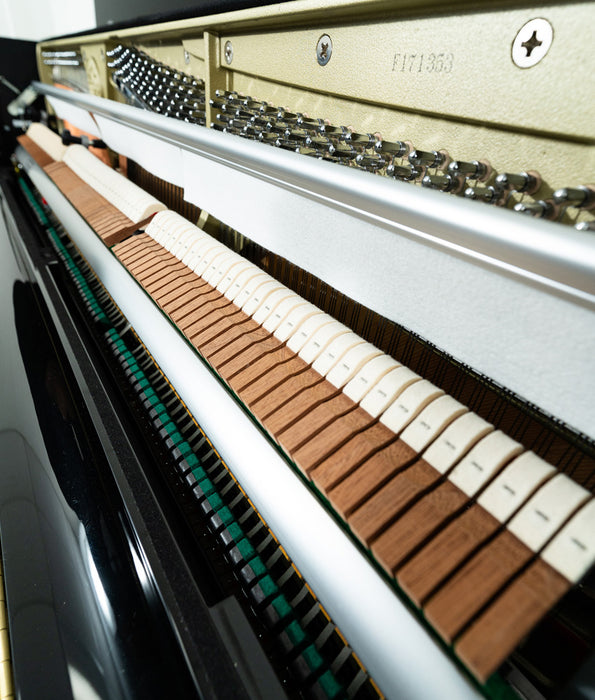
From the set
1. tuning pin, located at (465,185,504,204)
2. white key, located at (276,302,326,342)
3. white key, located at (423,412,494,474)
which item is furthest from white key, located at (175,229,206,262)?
white key, located at (423,412,494,474)

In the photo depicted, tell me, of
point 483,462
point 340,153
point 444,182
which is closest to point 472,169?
point 444,182

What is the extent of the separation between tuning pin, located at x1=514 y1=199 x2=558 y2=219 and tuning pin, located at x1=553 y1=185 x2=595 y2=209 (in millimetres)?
31

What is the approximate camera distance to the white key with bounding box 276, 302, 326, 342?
34.8 inches

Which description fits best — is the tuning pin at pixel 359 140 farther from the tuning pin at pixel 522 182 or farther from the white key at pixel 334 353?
the white key at pixel 334 353

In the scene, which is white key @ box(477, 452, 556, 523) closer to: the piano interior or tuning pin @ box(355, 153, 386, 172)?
the piano interior

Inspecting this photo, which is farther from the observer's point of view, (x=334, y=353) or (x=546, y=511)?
(x=334, y=353)

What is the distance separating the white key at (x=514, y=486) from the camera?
53cm

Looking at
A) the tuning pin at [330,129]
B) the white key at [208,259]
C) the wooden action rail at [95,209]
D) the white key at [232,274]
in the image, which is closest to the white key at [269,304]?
the white key at [232,274]

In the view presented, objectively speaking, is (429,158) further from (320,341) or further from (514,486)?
(514,486)

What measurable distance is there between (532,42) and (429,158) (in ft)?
0.72

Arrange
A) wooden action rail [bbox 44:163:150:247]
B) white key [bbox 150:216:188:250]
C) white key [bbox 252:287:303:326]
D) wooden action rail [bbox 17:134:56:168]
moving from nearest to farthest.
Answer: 1. white key [bbox 252:287:303:326]
2. white key [bbox 150:216:188:250]
3. wooden action rail [bbox 44:163:150:247]
4. wooden action rail [bbox 17:134:56:168]

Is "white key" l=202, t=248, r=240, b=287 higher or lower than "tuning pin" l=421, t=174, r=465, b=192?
lower

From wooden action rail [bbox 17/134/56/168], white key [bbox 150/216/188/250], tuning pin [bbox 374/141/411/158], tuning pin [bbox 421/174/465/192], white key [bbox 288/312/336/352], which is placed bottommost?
white key [bbox 288/312/336/352]

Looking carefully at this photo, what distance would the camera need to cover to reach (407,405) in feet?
2.21
